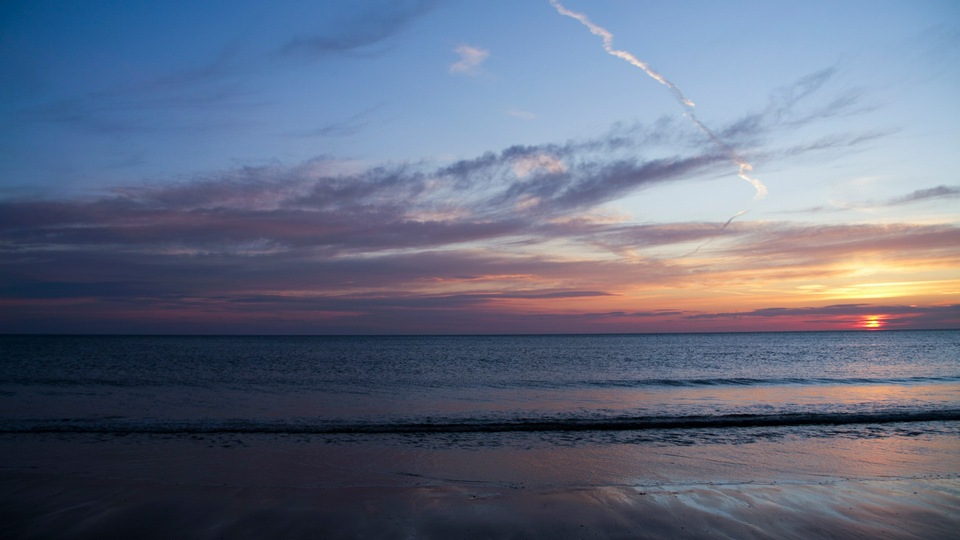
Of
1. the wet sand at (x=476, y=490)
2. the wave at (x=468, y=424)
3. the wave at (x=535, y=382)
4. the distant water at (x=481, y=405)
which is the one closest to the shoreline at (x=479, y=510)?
the wet sand at (x=476, y=490)

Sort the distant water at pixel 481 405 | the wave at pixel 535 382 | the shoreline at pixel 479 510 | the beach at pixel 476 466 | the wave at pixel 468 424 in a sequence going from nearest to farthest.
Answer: the shoreline at pixel 479 510
the beach at pixel 476 466
the wave at pixel 468 424
the distant water at pixel 481 405
the wave at pixel 535 382

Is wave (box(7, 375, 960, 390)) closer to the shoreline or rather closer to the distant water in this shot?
the distant water

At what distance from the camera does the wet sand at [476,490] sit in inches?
326

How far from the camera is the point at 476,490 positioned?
33.9 feet

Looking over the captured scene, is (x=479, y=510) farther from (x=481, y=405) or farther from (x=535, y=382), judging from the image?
(x=535, y=382)

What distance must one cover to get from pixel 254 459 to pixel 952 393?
34066 mm

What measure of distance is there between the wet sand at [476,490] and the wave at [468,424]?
6.12ft

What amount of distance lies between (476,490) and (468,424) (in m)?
7.93

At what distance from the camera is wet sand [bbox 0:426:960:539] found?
828 centimetres

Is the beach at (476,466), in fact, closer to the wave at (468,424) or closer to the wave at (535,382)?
the wave at (468,424)

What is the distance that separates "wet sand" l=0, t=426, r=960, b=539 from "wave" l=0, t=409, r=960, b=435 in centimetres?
187

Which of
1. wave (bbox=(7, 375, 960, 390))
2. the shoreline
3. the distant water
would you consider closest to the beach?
the shoreline

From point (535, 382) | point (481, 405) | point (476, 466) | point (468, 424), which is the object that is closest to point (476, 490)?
point (476, 466)

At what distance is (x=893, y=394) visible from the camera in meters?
26.9
